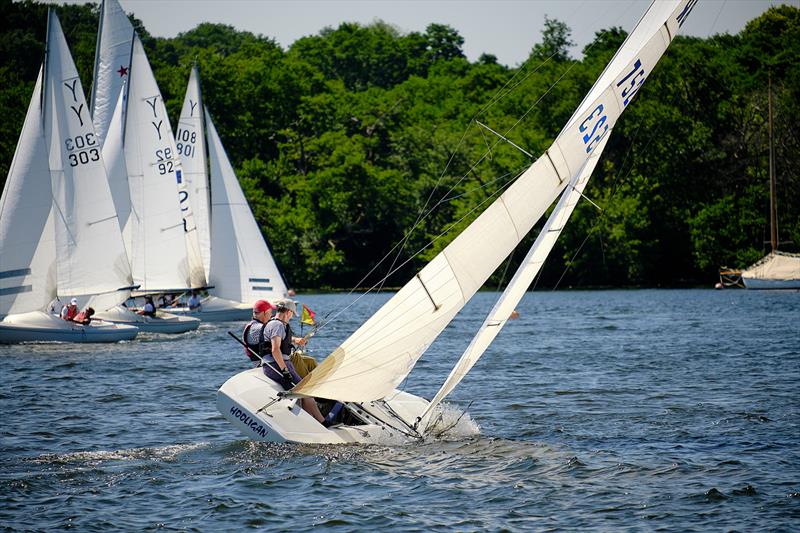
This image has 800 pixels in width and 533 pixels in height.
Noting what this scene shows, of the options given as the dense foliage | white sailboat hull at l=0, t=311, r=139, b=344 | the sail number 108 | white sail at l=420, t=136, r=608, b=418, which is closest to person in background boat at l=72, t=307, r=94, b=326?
white sailboat hull at l=0, t=311, r=139, b=344

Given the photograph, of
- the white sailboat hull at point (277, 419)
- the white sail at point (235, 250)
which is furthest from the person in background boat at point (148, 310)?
the white sailboat hull at point (277, 419)

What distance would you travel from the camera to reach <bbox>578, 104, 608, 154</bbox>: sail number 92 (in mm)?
13539

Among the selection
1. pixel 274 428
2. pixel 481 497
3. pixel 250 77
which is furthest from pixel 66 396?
pixel 250 77

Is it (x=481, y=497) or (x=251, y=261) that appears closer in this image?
(x=481, y=497)

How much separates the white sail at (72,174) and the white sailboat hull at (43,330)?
3.57 feet

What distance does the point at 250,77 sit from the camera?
74.2m

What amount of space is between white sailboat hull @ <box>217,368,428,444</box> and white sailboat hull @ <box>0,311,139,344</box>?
15.8 meters

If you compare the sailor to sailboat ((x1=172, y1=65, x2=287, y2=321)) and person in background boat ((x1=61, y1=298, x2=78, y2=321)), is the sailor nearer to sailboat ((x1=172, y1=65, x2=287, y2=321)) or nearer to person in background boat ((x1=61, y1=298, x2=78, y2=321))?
person in background boat ((x1=61, y1=298, x2=78, y2=321))

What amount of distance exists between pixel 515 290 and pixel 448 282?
1.30 metres

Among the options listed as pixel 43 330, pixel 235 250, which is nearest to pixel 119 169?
pixel 235 250

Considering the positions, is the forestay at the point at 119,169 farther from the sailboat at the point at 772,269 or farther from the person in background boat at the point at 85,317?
the sailboat at the point at 772,269

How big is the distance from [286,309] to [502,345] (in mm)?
17094

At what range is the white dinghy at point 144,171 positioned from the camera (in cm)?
3575

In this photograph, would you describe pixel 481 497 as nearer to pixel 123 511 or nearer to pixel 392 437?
pixel 392 437
